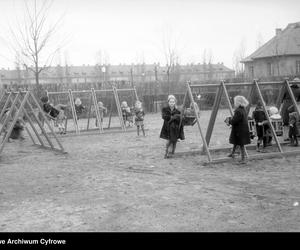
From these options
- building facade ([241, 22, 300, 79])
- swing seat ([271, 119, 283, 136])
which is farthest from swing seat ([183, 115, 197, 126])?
building facade ([241, 22, 300, 79])

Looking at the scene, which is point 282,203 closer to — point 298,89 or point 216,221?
point 216,221

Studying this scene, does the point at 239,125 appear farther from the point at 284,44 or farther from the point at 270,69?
the point at 270,69

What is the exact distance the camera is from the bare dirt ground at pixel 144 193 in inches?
195

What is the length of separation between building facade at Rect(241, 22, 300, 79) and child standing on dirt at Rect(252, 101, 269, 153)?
102 ft

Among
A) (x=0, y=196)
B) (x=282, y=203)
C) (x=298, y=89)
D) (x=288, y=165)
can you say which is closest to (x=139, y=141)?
(x=298, y=89)

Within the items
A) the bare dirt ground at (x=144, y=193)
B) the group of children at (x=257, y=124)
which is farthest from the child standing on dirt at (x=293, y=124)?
the bare dirt ground at (x=144, y=193)

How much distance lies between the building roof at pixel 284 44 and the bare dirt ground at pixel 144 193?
116 ft

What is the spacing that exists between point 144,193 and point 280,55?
4086 cm

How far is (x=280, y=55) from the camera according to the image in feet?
145

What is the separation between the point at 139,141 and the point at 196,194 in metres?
7.15

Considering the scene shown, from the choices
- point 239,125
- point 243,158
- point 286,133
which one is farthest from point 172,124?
point 286,133

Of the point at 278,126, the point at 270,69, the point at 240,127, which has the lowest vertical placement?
the point at 278,126

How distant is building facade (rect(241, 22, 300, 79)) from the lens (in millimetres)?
43625
